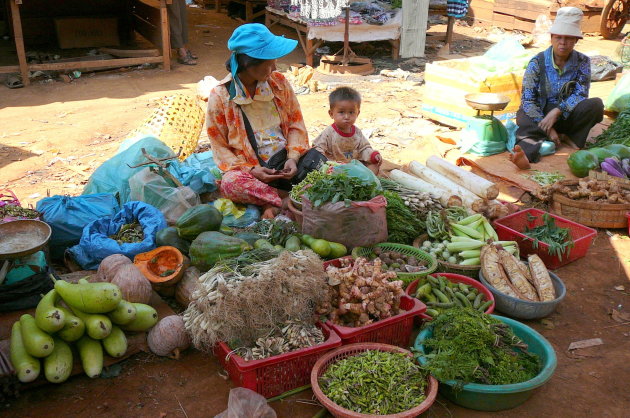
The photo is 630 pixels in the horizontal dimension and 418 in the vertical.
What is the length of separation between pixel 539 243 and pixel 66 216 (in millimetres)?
3589

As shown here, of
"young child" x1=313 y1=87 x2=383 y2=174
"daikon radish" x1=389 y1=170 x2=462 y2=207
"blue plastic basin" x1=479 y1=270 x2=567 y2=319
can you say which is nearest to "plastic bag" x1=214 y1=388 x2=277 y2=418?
"blue plastic basin" x1=479 y1=270 x2=567 y2=319

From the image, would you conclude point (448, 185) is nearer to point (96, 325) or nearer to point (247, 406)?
point (247, 406)

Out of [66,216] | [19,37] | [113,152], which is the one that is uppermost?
[19,37]

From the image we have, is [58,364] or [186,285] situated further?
[186,285]

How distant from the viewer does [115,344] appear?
10.1 ft

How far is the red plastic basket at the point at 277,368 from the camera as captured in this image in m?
2.80

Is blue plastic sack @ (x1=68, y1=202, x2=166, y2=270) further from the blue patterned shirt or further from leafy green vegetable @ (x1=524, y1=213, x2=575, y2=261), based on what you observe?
the blue patterned shirt

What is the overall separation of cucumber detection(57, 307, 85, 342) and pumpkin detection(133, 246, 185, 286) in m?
0.64

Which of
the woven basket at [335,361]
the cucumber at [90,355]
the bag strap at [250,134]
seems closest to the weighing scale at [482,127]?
the bag strap at [250,134]

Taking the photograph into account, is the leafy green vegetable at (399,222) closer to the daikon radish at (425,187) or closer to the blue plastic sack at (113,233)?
the daikon radish at (425,187)

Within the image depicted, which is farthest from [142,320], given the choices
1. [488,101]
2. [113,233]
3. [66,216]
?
[488,101]

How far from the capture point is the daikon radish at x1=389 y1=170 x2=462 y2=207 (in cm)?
465

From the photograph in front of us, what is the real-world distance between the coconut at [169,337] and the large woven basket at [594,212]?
3476 mm

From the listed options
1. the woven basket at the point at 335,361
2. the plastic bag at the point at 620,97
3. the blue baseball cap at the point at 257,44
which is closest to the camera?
the woven basket at the point at 335,361
